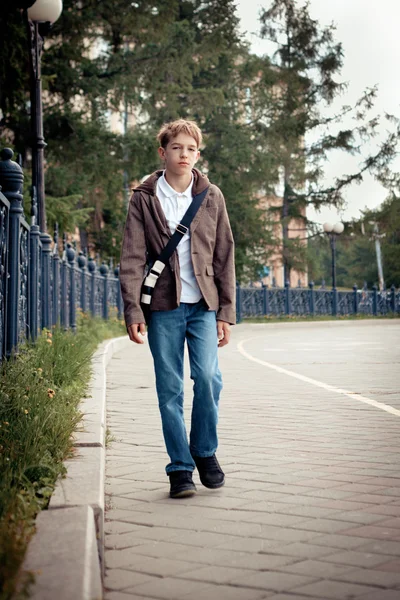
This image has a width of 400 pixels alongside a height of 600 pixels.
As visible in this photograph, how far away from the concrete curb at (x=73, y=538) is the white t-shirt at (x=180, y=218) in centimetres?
96

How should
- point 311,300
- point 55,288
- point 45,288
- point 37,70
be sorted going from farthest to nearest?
1. point 311,300
2. point 37,70
3. point 55,288
4. point 45,288

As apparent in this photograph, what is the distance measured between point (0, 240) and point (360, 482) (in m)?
2.82

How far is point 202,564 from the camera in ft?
10.8

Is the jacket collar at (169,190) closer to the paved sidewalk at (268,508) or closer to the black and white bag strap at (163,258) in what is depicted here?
the black and white bag strap at (163,258)

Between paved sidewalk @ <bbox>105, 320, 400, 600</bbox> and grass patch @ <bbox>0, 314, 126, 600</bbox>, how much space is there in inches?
14.6

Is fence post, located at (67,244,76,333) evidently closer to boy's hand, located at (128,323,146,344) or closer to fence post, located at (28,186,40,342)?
fence post, located at (28,186,40,342)

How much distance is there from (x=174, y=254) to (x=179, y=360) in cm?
55

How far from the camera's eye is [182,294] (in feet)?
14.8

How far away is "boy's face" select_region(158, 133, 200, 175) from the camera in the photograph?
15.0ft

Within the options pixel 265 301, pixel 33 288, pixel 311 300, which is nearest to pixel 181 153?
pixel 33 288

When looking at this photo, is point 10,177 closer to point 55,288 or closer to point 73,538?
point 73,538

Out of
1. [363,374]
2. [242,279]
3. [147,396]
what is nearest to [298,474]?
[147,396]

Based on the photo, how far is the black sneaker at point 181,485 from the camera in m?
4.40

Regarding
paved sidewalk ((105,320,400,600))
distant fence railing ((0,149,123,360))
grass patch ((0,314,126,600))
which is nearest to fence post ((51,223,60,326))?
distant fence railing ((0,149,123,360))
